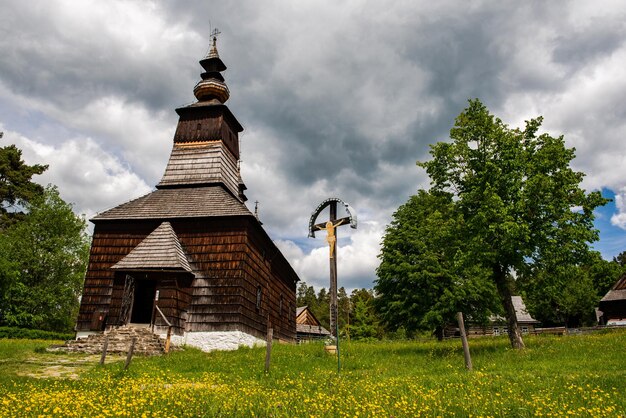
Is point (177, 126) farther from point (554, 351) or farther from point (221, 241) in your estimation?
point (554, 351)

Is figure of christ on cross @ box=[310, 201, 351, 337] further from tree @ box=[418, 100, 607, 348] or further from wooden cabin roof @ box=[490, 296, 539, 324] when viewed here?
wooden cabin roof @ box=[490, 296, 539, 324]

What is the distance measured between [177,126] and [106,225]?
9.06 meters

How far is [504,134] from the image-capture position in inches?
690

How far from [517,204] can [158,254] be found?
54.3ft

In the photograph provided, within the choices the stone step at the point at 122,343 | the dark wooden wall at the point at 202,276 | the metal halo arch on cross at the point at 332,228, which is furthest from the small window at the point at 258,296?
the metal halo arch on cross at the point at 332,228

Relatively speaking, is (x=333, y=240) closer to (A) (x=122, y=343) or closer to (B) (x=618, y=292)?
(A) (x=122, y=343)

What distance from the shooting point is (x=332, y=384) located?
371 inches

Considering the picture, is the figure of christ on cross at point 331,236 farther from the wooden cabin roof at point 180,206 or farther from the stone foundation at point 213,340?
the stone foundation at point 213,340

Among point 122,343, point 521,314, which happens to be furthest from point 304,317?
point 122,343

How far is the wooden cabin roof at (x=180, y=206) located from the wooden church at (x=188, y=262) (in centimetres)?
6

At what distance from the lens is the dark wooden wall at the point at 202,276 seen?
20484 millimetres

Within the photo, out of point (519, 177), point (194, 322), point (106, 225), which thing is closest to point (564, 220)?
point (519, 177)

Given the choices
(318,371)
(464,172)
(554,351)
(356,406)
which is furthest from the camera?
(464,172)

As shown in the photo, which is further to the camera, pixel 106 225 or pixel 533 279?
pixel 106 225
